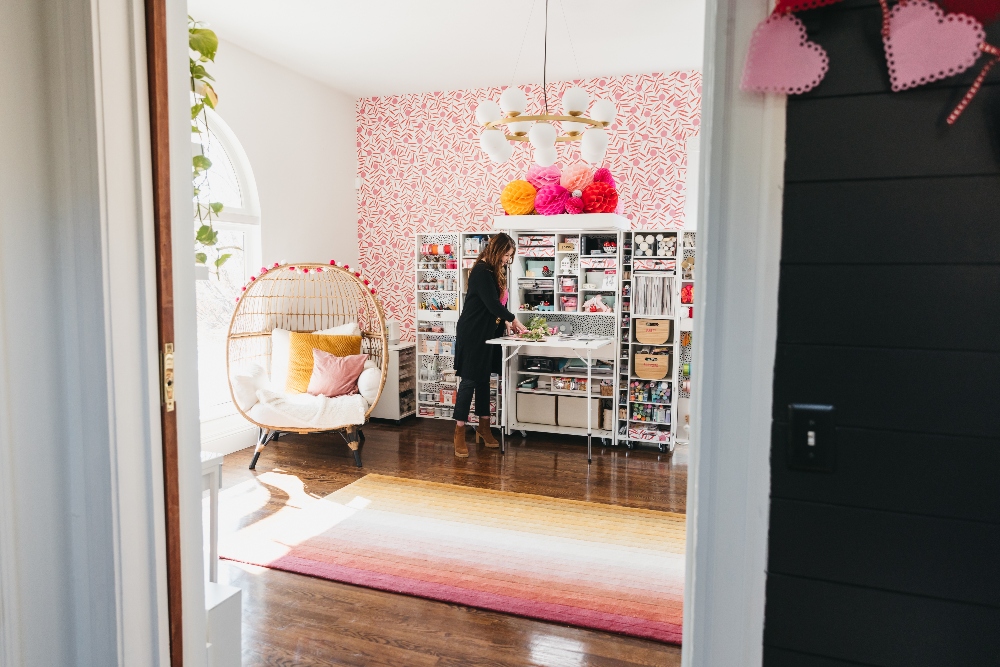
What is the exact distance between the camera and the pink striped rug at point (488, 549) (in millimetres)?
2650

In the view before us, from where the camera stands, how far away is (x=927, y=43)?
86 centimetres

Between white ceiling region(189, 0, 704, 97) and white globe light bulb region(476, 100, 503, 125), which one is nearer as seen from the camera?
white globe light bulb region(476, 100, 503, 125)

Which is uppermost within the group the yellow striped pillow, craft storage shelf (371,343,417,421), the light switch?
the light switch

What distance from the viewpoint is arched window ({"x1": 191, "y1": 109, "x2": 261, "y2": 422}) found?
4773 mm

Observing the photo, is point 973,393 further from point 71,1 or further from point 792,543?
point 71,1

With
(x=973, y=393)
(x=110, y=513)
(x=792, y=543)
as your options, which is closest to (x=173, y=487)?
(x=110, y=513)

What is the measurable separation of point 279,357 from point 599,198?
269 cm

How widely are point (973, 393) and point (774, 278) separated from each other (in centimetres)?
30

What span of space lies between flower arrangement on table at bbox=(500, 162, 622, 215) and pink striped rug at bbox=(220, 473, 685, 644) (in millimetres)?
2258

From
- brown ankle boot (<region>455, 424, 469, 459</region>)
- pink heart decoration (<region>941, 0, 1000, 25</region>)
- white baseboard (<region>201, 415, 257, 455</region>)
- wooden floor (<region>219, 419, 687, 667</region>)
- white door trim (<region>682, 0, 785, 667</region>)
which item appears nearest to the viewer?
pink heart decoration (<region>941, 0, 1000, 25</region>)

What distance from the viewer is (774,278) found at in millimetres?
963

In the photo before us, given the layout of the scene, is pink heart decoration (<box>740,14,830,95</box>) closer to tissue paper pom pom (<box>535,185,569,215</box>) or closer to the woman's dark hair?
the woman's dark hair

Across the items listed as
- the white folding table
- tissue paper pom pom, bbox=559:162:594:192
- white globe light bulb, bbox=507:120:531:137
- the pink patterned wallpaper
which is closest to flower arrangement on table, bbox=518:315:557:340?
the white folding table

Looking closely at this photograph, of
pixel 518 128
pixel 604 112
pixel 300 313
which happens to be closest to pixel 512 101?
pixel 518 128
